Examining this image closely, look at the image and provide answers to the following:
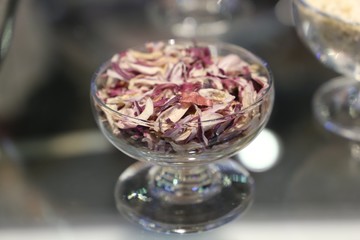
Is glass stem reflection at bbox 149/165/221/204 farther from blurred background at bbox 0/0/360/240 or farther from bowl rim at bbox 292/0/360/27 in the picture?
bowl rim at bbox 292/0/360/27

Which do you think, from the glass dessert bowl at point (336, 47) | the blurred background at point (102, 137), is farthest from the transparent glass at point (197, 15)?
the glass dessert bowl at point (336, 47)

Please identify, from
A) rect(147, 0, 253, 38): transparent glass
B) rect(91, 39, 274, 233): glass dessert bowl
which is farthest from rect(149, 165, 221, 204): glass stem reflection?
rect(147, 0, 253, 38): transparent glass

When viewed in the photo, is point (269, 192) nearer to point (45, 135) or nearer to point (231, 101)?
point (231, 101)

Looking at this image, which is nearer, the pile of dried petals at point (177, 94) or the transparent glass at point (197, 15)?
→ the pile of dried petals at point (177, 94)

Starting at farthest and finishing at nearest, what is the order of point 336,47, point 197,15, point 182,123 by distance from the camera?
point 197,15 → point 336,47 → point 182,123

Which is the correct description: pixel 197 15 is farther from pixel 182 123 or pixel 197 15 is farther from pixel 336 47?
pixel 182 123

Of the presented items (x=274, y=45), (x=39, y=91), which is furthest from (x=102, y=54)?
(x=274, y=45)

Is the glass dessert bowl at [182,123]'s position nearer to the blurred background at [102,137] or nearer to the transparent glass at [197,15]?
the blurred background at [102,137]

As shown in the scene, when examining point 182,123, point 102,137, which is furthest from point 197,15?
point 182,123
